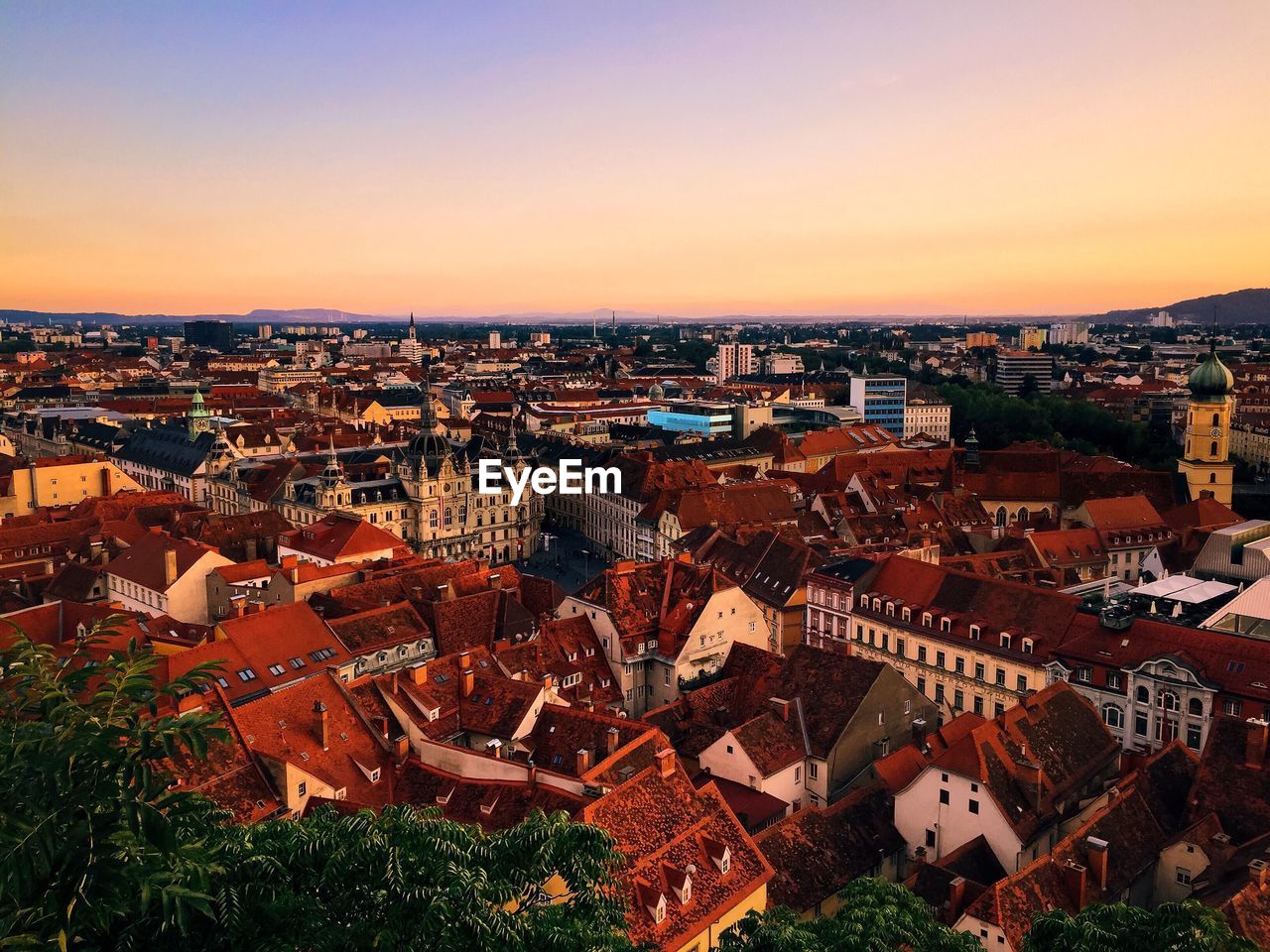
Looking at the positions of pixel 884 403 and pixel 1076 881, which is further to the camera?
pixel 884 403

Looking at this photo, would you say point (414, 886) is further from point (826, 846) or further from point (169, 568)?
point (169, 568)

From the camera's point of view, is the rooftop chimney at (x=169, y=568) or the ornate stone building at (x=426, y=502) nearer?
the rooftop chimney at (x=169, y=568)

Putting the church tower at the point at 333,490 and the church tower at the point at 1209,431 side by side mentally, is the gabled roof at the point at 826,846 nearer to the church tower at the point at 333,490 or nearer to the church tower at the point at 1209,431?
the church tower at the point at 333,490

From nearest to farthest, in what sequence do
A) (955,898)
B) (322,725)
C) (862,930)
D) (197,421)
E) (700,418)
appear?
(862,930) → (955,898) → (322,725) → (197,421) → (700,418)

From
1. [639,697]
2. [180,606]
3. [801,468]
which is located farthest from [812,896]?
[801,468]

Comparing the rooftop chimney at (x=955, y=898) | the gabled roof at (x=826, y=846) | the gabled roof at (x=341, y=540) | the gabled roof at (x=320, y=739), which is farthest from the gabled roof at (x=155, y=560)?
the rooftop chimney at (x=955, y=898)

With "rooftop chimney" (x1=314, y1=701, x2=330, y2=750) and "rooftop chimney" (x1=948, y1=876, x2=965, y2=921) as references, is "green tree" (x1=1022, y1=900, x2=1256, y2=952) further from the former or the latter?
"rooftop chimney" (x1=314, y1=701, x2=330, y2=750)

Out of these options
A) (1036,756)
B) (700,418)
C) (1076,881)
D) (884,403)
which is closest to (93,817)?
(1076,881)
